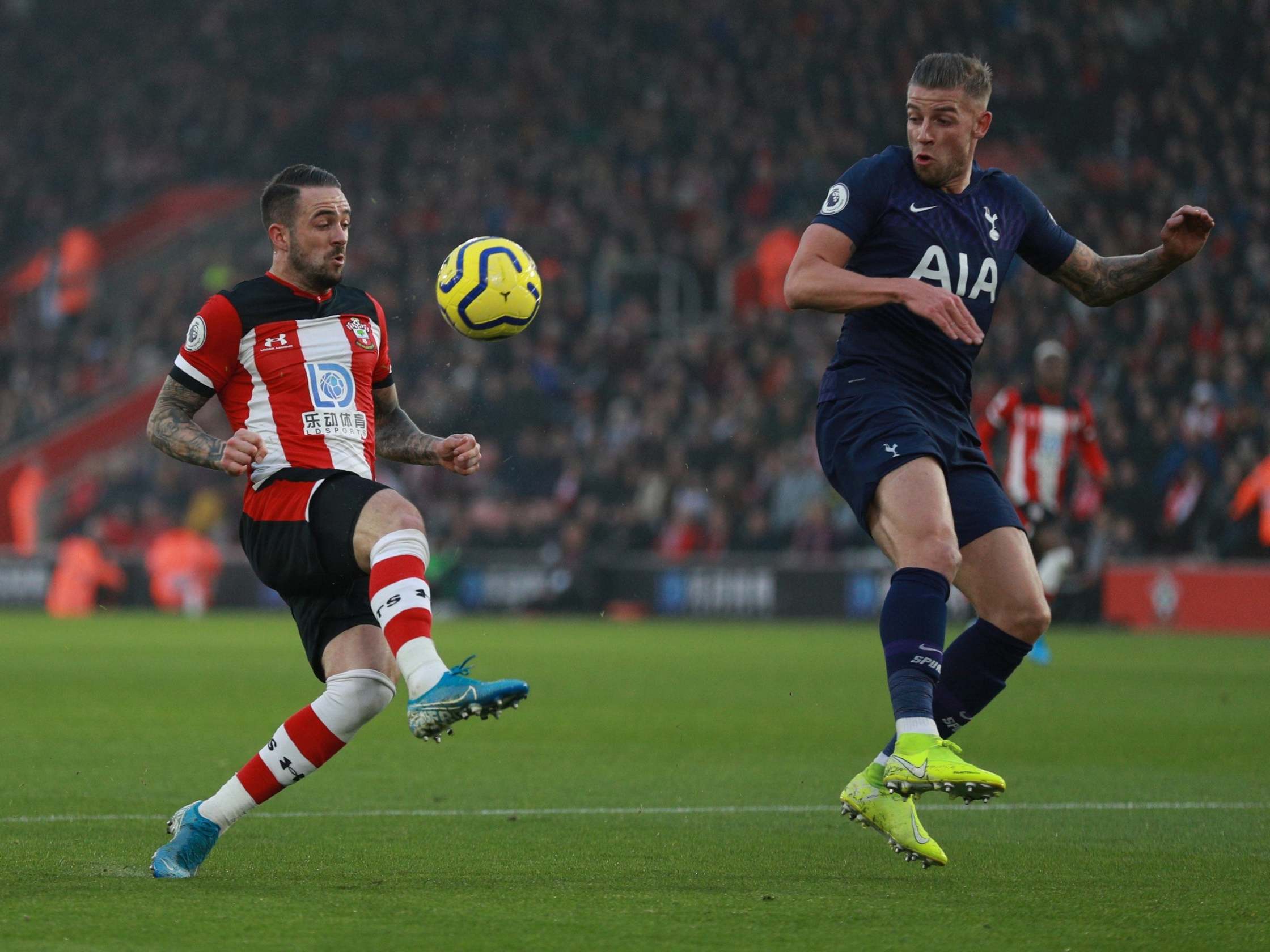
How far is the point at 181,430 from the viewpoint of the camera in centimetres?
541

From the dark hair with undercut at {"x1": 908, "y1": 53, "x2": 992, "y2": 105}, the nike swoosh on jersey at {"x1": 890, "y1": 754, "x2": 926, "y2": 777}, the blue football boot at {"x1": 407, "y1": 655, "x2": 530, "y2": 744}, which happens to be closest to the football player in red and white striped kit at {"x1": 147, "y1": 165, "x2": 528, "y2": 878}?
the blue football boot at {"x1": 407, "y1": 655, "x2": 530, "y2": 744}

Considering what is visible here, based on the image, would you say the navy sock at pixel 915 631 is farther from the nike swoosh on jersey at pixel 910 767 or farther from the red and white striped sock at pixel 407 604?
the red and white striped sock at pixel 407 604

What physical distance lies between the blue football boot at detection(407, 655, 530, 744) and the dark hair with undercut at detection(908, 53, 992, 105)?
226 centimetres

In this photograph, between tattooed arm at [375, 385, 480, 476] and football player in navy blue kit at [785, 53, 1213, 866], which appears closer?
football player in navy blue kit at [785, 53, 1213, 866]

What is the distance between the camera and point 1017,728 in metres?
9.91

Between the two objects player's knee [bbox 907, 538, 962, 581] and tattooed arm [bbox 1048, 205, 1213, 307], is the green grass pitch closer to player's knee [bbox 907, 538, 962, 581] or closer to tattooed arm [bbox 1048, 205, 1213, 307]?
player's knee [bbox 907, 538, 962, 581]

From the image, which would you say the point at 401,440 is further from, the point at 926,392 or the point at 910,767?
the point at 910,767

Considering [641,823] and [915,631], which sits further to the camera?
[641,823]

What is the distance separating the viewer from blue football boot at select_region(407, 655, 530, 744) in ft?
14.8

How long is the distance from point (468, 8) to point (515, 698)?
27.6 metres

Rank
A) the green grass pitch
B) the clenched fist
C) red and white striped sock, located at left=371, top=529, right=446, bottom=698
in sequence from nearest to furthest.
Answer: the green grass pitch < red and white striped sock, located at left=371, top=529, right=446, bottom=698 < the clenched fist

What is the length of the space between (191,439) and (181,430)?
0.05m

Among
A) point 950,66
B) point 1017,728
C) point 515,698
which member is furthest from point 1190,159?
point 515,698

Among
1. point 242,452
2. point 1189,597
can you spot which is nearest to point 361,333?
point 242,452
